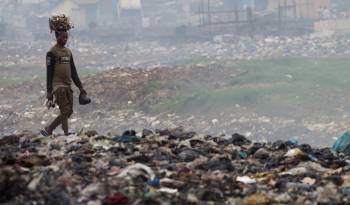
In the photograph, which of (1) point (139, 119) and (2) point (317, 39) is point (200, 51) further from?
(1) point (139, 119)

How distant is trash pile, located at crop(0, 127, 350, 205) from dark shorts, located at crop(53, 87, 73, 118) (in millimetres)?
Result: 482

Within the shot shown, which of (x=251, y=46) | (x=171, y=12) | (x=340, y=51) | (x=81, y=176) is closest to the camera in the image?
(x=81, y=176)

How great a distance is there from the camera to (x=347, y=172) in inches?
236

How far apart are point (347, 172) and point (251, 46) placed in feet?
72.2

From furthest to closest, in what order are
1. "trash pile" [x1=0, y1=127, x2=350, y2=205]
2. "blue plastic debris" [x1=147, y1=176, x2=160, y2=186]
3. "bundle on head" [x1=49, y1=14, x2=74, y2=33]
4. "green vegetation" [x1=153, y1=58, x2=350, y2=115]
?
"green vegetation" [x1=153, y1=58, x2=350, y2=115], "bundle on head" [x1=49, y1=14, x2=74, y2=33], "blue plastic debris" [x1=147, y1=176, x2=160, y2=186], "trash pile" [x1=0, y1=127, x2=350, y2=205]

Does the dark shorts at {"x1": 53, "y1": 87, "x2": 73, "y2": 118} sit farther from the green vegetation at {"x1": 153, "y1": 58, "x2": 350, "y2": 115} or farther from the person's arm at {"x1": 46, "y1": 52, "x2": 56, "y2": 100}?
the green vegetation at {"x1": 153, "y1": 58, "x2": 350, "y2": 115}

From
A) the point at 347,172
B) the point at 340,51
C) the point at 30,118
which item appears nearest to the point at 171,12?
the point at 340,51

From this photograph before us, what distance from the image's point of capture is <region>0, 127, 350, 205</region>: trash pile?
4.93 m

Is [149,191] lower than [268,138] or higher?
higher

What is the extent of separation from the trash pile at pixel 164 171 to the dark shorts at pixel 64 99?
482 mm

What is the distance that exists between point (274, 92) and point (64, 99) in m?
9.86

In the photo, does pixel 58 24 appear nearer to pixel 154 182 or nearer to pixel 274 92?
pixel 154 182

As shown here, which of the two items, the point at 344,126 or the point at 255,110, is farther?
the point at 255,110

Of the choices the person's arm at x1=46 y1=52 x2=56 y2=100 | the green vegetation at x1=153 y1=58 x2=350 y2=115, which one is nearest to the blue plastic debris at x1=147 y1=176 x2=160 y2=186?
the person's arm at x1=46 y1=52 x2=56 y2=100
